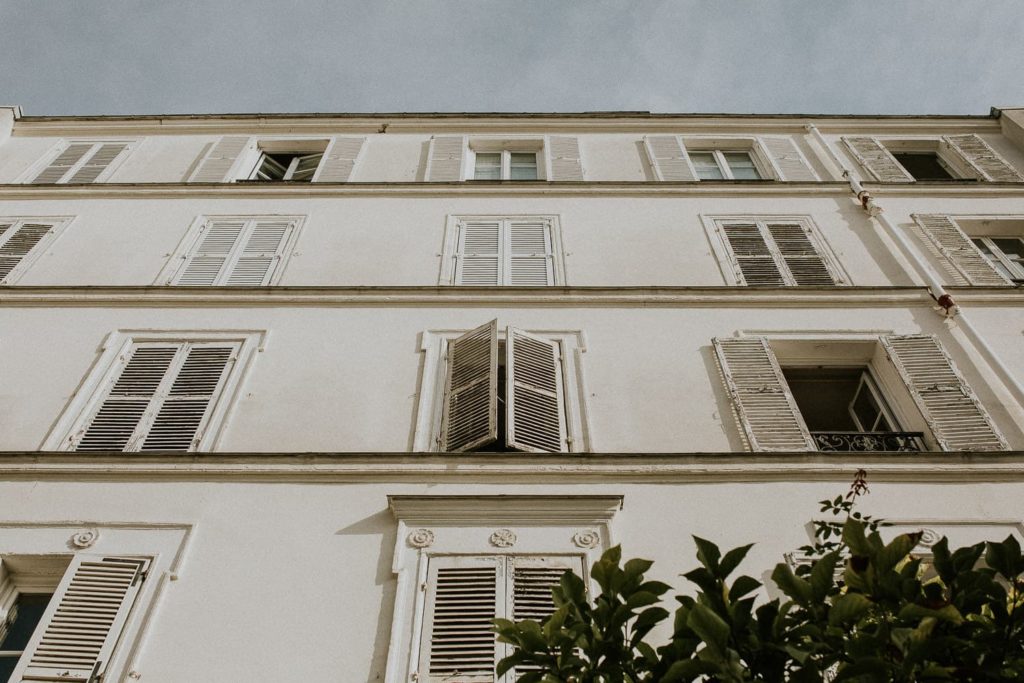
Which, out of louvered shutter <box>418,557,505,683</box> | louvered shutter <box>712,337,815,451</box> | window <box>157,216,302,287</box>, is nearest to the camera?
louvered shutter <box>418,557,505,683</box>

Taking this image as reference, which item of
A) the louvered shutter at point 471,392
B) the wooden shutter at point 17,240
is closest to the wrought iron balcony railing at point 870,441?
the louvered shutter at point 471,392

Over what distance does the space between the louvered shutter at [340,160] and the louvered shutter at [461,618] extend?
756 cm

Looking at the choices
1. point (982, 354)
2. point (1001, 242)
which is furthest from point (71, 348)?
point (1001, 242)

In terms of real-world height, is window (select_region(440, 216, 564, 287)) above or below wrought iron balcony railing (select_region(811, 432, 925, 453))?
above

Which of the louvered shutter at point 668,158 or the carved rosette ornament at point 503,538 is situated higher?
the louvered shutter at point 668,158

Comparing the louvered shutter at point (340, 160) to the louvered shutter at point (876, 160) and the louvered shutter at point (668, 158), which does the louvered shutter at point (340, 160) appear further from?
the louvered shutter at point (876, 160)

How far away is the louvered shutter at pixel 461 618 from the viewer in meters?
5.77

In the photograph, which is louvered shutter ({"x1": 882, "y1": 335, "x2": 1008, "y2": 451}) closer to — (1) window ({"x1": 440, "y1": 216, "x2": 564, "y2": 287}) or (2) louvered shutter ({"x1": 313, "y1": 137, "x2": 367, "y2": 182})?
(1) window ({"x1": 440, "y1": 216, "x2": 564, "y2": 287})

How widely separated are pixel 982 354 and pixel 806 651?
21.6 feet

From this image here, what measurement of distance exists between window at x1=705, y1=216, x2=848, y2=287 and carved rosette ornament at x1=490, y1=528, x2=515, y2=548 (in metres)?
4.74

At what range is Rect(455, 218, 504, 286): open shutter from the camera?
1033 cm

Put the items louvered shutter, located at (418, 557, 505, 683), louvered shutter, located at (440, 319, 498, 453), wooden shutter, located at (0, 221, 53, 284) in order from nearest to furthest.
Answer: louvered shutter, located at (418, 557, 505, 683) < louvered shutter, located at (440, 319, 498, 453) < wooden shutter, located at (0, 221, 53, 284)

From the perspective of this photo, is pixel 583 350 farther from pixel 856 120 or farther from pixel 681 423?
pixel 856 120

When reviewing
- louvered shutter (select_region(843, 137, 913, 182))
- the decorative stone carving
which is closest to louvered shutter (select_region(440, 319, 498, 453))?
the decorative stone carving
